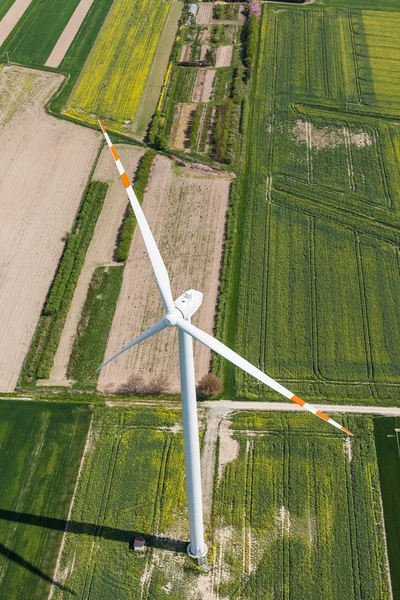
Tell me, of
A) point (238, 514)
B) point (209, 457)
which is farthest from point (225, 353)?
point (209, 457)

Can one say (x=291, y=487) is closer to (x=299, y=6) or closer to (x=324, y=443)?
(x=324, y=443)

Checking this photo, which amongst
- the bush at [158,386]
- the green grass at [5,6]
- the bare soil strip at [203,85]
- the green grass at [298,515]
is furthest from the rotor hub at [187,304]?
the green grass at [5,6]

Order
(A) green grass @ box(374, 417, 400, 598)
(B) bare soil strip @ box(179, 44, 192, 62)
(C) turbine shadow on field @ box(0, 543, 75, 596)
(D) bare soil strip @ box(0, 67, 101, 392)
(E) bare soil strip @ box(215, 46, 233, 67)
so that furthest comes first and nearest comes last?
(B) bare soil strip @ box(179, 44, 192, 62) → (E) bare soil strip @ box(215, 46, 233, 67) → (D) bare soil strip @ box(0, 67, 101, 392) → (A) green grass @ box(374, 417, 400, 598) → (C) turbine shadow on field @ box(0, 543, 75, 596)

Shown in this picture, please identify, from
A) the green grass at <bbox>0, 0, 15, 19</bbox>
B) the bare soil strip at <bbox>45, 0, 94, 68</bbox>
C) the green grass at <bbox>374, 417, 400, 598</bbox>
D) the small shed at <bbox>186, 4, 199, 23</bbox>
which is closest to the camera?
the green grass at <bbox>374, 417, 400, 598</bbox>

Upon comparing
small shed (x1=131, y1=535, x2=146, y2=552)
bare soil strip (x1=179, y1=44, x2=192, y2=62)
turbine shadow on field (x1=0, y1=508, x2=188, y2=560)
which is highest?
bare soil strip (x1=179, y1=44, x2=192, y2=62)

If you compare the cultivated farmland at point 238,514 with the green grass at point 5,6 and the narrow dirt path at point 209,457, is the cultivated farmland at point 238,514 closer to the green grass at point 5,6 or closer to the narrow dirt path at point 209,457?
the narrow dirt path at point 209,457

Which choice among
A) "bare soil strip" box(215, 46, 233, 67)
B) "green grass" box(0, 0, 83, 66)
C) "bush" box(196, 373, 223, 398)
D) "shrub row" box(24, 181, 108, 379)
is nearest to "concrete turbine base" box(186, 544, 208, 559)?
"bush" box(196, 373, 223, 398)

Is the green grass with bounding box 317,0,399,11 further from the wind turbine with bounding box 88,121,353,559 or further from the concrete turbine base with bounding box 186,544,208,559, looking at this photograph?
the concrete turbine base with bounding box 186,544,208,559

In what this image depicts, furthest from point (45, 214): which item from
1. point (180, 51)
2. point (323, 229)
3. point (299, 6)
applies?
point (299, 6)
